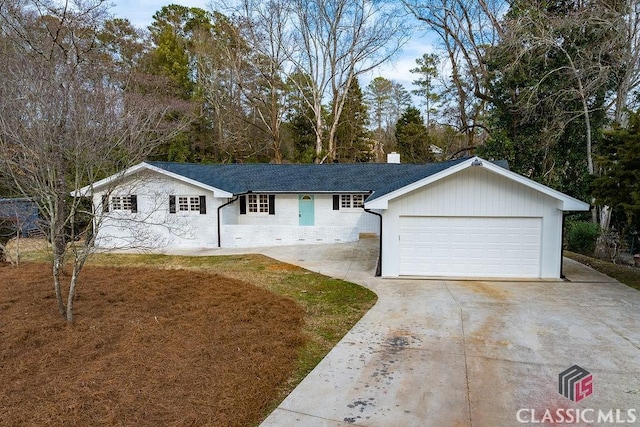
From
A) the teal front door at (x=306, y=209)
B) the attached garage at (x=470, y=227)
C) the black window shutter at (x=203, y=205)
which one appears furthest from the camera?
the teal front door at (x=306, y=209)

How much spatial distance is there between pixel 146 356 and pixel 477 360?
462 cm

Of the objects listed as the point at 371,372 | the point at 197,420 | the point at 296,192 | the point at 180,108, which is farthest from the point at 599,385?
the point at 180,108

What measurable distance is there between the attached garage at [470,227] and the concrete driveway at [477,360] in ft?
4.22

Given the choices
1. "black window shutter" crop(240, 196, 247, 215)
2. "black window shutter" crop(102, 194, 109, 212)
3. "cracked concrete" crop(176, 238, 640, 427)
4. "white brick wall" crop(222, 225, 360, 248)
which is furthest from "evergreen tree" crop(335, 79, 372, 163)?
"black window shutter" crop(102, 194, 109, 212)

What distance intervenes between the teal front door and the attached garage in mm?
8037

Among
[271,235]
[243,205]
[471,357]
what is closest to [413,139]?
[243,205]

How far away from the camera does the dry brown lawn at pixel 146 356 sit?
4207 mm

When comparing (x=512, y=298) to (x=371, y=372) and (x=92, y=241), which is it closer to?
(x=371, y=372)

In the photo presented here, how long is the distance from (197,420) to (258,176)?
16.6m

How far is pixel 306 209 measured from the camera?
18766 mm

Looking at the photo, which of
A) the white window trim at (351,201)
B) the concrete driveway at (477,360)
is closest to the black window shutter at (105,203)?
the concrete driveway at (477,360)

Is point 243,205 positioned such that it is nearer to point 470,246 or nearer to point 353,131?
point 470,246

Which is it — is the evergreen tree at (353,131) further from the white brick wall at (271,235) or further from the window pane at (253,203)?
the white brick wall at (271,235)

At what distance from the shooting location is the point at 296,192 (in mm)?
18125
